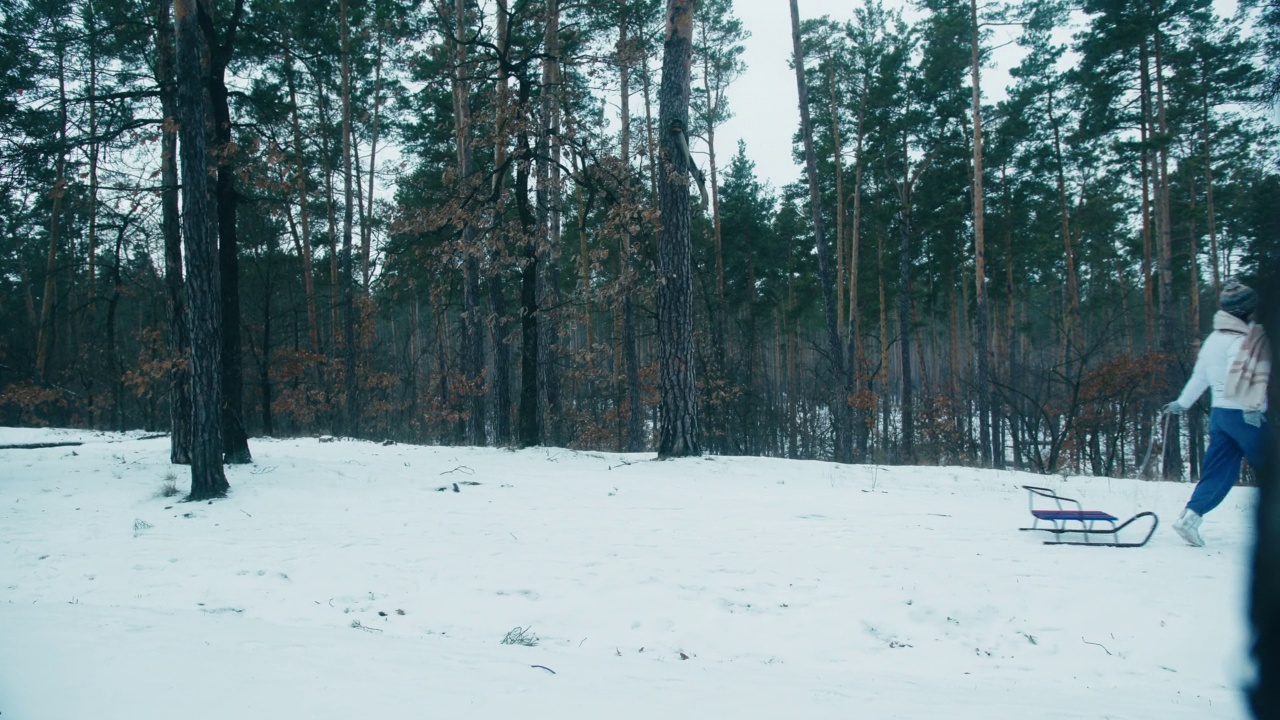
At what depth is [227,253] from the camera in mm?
10992

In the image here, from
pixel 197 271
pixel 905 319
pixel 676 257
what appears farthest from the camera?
pixel 905 319

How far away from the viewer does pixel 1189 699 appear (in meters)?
4.11

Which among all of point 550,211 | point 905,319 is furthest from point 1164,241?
point 550,211

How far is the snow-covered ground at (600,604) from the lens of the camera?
3904 millimetres

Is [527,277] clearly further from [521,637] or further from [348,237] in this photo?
[348,237]

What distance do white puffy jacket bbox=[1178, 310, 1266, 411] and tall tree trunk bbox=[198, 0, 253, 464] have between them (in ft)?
37.4

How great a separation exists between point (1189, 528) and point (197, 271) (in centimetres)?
1049

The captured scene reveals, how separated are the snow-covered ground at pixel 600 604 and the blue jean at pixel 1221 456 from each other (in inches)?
20.8

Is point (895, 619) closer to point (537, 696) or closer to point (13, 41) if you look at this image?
point (537, 696)

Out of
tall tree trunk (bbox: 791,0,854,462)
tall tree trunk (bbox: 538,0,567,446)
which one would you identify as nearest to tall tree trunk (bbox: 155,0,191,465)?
tall tree trunk (bbox: 538,0,567,446)

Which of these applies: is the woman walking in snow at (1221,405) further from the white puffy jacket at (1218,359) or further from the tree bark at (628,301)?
the tree bark at (628,301)

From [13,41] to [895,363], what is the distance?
6048cm

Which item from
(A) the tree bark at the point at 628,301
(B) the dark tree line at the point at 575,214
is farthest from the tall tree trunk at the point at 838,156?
(A) the tree bark at the point at 628,301

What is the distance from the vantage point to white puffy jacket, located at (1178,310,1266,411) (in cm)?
598
